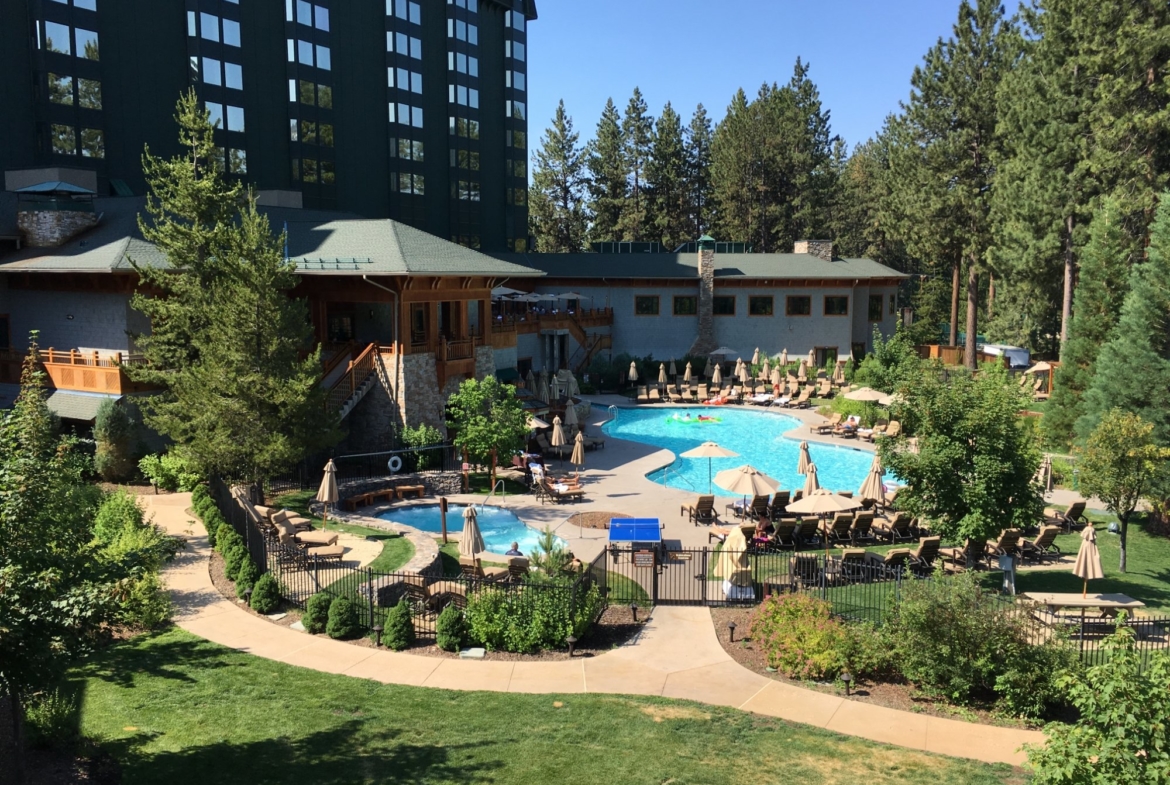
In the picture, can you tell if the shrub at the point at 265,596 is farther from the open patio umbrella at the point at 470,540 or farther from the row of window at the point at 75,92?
the row of window at the point at 75,92

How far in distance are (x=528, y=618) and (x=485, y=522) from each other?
9179 millimetres

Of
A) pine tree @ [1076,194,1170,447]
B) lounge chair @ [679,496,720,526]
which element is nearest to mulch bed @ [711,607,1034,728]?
lounge chair @ [679,496,720,526]

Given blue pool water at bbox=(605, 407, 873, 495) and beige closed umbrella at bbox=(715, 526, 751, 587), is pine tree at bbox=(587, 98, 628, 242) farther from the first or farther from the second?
beige closed umbrella at bbox=(715, 526, 751, 587)

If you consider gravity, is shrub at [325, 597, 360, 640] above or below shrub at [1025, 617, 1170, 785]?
below

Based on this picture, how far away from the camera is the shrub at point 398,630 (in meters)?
15.3

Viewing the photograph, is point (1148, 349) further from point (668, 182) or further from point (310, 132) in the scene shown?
point (668, 182)

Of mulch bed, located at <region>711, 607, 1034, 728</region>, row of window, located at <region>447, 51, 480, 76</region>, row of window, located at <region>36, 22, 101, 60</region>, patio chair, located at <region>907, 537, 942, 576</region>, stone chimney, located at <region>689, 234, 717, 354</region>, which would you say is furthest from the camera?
row of window, located at <region>447, 51, 480, 76</region>

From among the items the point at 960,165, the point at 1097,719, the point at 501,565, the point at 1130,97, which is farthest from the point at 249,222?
the point at 960,165

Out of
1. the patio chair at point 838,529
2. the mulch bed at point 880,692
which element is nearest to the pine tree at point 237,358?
the mulch bed at point 880,692

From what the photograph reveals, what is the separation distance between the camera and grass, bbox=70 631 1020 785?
1071 centimetres

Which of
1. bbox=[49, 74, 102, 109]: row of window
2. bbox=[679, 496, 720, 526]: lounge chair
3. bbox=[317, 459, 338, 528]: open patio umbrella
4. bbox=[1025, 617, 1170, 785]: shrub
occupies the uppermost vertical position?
bbox=[49, 74, 102, 109]: row of window

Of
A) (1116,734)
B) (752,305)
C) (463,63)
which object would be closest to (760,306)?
(752,305)

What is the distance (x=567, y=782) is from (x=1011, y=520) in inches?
439

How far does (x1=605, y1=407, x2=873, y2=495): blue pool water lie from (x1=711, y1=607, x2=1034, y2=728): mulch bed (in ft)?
38.7
